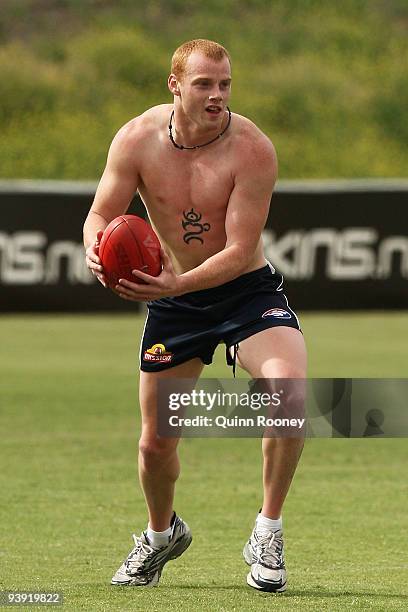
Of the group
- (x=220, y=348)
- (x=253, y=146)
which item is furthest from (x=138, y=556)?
(x=220, y=348)

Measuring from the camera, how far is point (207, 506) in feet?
29.3

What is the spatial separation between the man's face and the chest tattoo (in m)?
0.43

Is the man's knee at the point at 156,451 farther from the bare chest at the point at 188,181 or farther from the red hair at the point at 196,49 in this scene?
the red hair at the point at 196,49

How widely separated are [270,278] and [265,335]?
38 cm

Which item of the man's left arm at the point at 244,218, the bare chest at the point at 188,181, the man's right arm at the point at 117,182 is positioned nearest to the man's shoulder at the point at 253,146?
the man's left arm at the point at 244,218

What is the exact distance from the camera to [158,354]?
6.86 meters

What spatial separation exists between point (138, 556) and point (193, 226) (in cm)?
148

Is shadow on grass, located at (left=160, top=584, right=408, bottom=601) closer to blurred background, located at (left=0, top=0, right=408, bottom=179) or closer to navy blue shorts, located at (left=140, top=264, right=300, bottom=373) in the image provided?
navy blue shorts, located at (left=140, top=264, right=300, bottom=373)

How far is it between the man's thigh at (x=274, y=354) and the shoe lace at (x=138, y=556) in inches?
36.1

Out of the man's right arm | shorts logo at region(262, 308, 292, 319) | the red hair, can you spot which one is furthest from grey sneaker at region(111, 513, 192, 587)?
the red hair

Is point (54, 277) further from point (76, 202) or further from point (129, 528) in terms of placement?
point (129, 528)

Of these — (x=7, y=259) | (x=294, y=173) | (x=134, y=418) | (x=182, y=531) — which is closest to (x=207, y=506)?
(x=182, y=531)

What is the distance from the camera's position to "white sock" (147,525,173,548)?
692cm

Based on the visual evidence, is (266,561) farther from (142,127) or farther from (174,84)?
(174,84)
